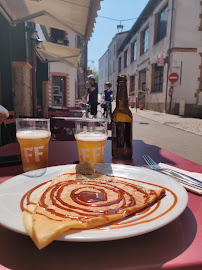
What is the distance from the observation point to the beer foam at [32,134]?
1081 mm

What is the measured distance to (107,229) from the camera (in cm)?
52

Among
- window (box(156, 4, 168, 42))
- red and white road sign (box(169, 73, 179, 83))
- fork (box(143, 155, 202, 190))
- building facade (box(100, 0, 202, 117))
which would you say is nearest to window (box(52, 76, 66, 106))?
building facade (box(100, 0, 202, 117))

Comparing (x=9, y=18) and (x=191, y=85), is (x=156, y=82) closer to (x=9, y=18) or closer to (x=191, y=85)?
(x=191, y=85)

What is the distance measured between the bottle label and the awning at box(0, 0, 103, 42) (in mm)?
2675

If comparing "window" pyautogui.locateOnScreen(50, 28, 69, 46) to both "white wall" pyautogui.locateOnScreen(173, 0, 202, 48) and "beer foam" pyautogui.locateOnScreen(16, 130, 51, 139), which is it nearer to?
"white wall" pyautogui.locateOnScreen(173, 0, 202, 48)

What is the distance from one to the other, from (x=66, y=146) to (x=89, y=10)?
9.74 ft

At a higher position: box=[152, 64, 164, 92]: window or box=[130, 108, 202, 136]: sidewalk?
box=[152, 64, 164, 92]: window

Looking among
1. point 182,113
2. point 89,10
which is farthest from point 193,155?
point 182,113

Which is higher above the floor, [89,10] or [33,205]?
[89,10]

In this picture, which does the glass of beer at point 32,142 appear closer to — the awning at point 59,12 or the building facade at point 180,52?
the awning at point 59,12

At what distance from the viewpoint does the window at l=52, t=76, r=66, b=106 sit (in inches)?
495

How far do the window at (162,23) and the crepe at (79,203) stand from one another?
15.9 m

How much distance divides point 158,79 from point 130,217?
54.7 feet

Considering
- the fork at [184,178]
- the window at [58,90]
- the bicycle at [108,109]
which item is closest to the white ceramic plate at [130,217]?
the fork at [184,178]
